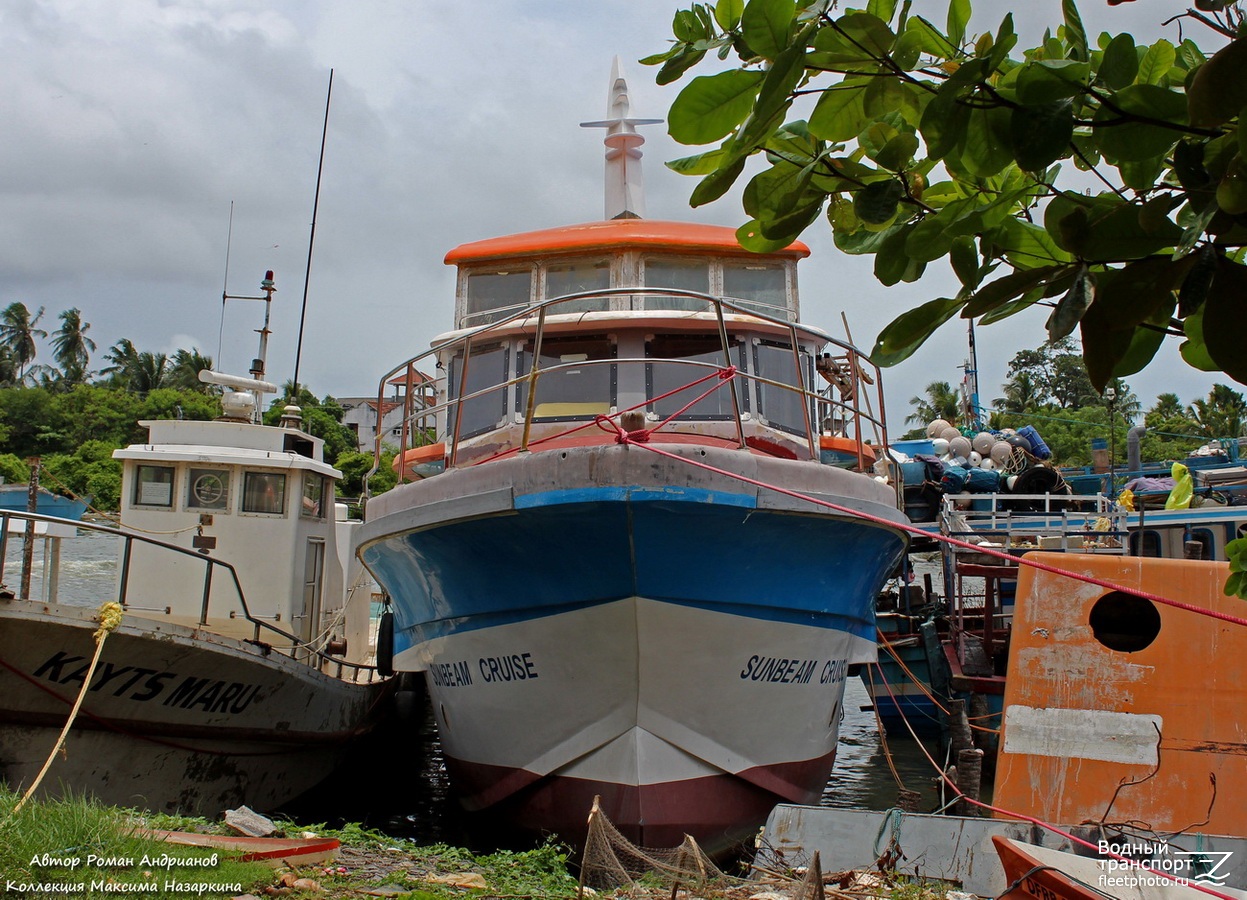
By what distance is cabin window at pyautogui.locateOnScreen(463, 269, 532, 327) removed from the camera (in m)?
9.59

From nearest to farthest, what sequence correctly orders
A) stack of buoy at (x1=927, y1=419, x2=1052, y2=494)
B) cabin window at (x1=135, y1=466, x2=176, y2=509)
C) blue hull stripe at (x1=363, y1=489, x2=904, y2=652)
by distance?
1. blue hull stripe at (x1=363, y1=489, x2=904, y2=652)
2. cabin window at (x1=135, y1=466, x2=176, y2=509)
3. stack of buoy at (x1=927, y1=419, x2=1052, y2=494)

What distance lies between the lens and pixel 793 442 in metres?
8.38

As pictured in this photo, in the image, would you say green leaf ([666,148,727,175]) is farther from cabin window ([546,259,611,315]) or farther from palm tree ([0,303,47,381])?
palm tree ([0,303,47,381])

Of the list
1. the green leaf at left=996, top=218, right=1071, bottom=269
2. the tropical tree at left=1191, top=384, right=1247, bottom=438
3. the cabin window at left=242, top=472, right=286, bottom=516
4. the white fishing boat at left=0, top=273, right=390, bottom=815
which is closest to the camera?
the green leaf at left=996, top=218, right=1071, bottom=269

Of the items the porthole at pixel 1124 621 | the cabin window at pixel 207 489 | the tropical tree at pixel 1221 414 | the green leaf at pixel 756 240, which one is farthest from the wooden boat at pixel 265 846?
the tropical tree at pixel 1221 414

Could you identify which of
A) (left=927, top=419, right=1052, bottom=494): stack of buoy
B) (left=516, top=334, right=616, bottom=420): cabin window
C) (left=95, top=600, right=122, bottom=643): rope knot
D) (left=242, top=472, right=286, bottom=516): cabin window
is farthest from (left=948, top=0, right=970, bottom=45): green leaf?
(left=927, top=419, right=1052, bottom=494): stack of buoy

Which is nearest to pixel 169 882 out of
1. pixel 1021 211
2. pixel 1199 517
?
pixel 1021 211

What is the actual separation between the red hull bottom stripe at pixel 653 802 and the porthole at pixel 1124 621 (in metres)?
2.38

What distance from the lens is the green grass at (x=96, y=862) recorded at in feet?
14.1

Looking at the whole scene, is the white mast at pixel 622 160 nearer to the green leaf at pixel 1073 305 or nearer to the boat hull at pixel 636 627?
the boat hull at pixel 636 627

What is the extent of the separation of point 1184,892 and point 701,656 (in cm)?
295

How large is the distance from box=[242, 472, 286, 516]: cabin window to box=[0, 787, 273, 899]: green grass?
5247 millimetres

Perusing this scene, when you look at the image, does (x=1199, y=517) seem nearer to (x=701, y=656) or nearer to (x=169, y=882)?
(x=701, y=656)

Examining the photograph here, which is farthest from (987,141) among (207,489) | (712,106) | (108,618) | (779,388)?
(207,489)
